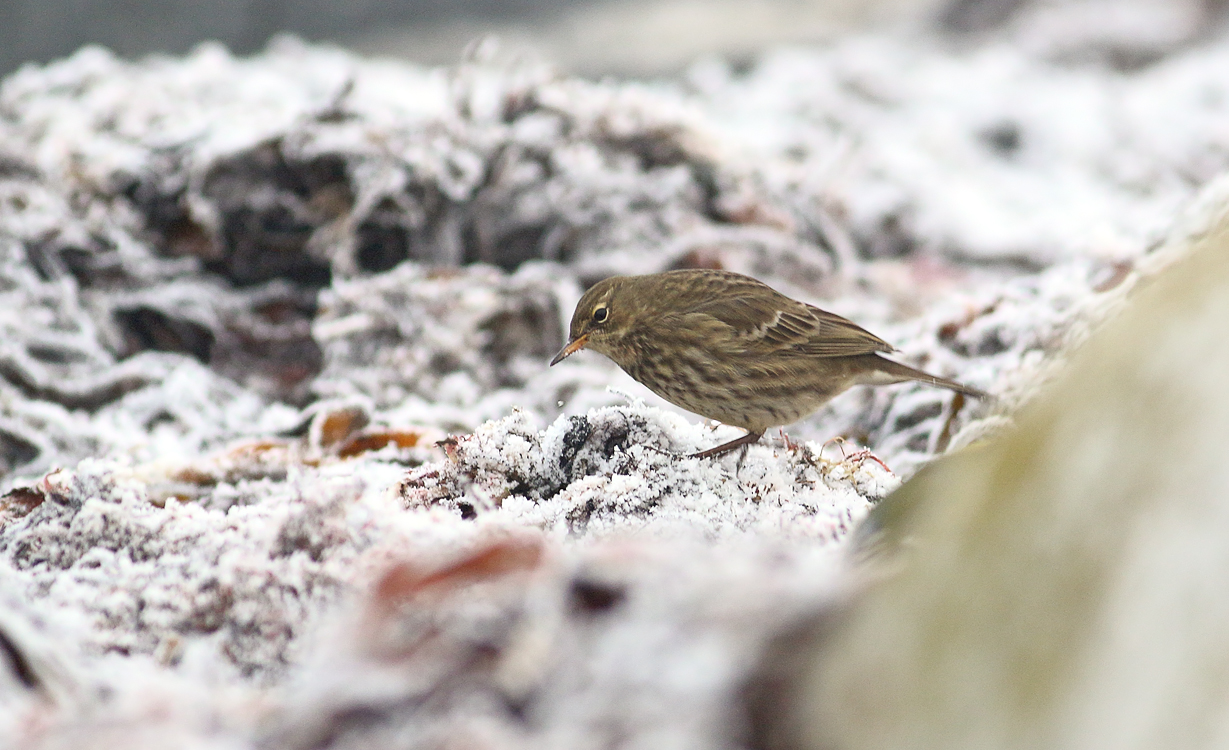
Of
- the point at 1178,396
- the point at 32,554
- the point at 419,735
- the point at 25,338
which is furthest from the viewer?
the point at 25,338

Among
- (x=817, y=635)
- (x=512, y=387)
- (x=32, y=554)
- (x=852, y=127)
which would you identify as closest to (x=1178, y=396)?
(x=817, y=635)

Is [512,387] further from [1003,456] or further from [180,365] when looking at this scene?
[1003,456]

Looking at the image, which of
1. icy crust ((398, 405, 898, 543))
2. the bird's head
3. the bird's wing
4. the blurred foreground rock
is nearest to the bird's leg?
icy crust ((398, 405, 898, 543))

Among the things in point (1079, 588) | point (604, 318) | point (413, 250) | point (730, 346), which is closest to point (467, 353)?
point (413, 250)

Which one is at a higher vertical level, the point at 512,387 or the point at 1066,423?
the point at 512,387

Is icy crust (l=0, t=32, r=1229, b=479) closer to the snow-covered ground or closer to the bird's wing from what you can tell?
the snow-covered ground

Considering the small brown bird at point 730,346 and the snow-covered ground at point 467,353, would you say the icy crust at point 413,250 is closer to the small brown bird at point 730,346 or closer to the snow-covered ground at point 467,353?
the snow-covered ground at point 467,353
